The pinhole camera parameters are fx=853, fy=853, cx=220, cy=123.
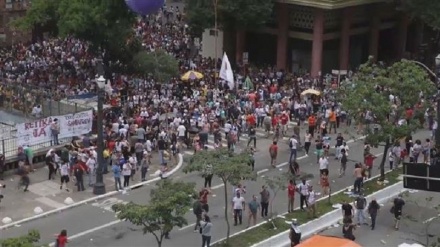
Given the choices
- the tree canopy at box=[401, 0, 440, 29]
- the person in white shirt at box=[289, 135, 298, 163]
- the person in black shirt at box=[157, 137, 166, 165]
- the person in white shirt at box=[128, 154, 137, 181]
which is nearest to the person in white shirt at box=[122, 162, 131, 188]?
the person in white shirt at box=[128, 154, 137, 181]

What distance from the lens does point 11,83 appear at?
41.4 m

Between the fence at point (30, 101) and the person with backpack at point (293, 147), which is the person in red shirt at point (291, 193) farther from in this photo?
the fence at point (30, 101)

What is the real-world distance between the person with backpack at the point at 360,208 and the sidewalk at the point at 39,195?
8.68 meters

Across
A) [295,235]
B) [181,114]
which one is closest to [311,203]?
[295,235]

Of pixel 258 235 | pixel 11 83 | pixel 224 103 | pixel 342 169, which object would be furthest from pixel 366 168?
pixel 11 83

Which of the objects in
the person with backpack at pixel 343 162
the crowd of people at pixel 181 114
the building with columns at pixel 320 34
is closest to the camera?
the crowd of people at pixel 181 114

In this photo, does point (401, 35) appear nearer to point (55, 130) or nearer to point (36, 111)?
point (36, 111)

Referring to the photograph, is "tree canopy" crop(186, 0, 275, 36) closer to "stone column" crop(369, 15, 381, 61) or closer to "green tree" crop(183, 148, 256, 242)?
"stone column" crop(369, 15, 381, 61)

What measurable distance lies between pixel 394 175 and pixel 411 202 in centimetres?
373

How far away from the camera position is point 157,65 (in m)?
46.7

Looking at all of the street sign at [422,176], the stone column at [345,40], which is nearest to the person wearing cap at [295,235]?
the street sign at [422,176]

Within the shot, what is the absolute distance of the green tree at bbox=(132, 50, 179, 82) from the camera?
46.4 metres

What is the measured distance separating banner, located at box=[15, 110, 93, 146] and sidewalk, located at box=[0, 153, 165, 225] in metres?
1.44

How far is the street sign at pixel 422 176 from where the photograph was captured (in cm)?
2041
